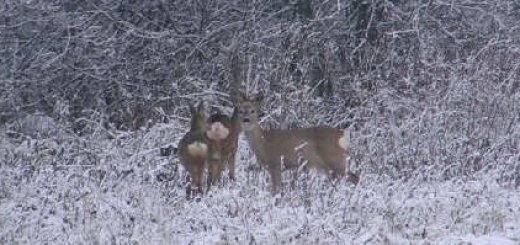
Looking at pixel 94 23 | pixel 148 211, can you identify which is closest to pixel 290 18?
pixel 94 23

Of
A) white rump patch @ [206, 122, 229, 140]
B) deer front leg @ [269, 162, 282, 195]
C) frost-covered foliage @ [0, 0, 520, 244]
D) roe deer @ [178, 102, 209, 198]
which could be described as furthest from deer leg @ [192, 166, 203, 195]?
deer front leg @ [269, 162, 282, 195]

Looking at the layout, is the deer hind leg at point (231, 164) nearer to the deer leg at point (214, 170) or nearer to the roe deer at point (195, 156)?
the deer leg at point (214, 170)

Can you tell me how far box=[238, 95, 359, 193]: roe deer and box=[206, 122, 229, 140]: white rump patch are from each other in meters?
0.25

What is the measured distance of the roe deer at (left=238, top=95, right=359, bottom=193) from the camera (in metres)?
8.63

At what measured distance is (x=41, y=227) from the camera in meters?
6.53

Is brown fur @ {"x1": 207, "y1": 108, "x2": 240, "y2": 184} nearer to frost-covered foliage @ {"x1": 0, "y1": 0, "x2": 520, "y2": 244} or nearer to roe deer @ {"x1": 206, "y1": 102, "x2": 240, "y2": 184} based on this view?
roe deer @ {"x1": 206, "y1": 102, "x2": 240, "y2": 184}

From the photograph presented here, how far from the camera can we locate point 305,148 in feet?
28.4

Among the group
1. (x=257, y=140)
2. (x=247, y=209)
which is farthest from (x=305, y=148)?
(x=247, y=209)

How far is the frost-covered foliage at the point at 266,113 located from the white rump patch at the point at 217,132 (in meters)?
0.44

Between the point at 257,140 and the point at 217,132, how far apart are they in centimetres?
48

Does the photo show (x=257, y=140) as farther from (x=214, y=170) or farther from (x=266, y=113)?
(x=266, y=113)

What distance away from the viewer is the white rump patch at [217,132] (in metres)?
8.47

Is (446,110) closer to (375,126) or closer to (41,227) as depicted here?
(375,126)

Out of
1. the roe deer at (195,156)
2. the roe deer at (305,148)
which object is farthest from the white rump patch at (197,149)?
the roe deer at (305,148)
